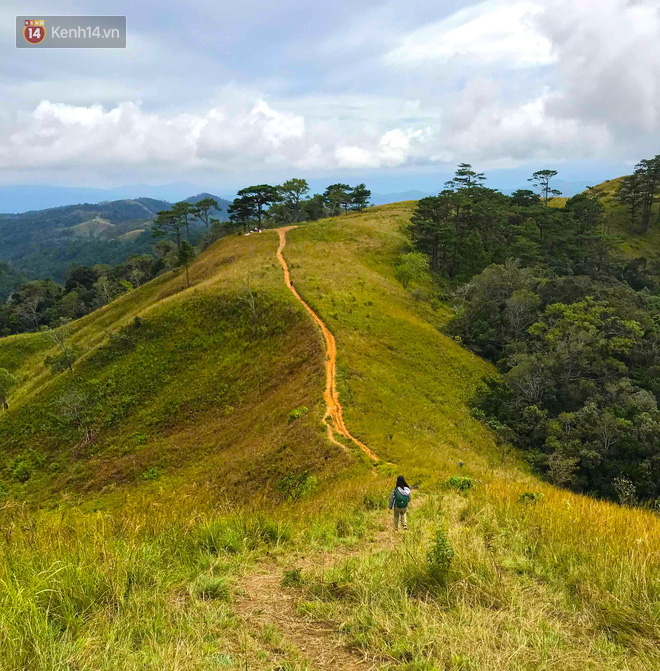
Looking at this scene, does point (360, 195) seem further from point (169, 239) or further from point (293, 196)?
point (169, 239)

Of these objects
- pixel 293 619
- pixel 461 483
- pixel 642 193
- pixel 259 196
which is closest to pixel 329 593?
pixel 293 619

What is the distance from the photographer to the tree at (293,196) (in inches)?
3445

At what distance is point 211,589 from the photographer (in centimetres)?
562

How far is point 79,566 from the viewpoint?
5.00 m

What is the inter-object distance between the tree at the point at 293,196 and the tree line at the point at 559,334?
101 feet

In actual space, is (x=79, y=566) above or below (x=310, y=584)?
above

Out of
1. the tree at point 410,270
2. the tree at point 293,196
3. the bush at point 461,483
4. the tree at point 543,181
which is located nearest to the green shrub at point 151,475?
the bush at point 461,483

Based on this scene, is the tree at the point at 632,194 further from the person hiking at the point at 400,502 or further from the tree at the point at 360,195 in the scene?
the person hiking at the point at 400,502

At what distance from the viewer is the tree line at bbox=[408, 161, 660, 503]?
77.8ft

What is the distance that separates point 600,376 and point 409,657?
114 feet

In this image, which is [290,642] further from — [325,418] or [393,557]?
[325,418]

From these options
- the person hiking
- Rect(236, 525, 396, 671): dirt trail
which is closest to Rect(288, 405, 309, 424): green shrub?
the person hiking

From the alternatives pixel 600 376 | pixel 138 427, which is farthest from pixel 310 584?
pixel 600 376

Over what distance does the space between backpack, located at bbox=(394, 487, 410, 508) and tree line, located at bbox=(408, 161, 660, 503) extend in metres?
8.53
